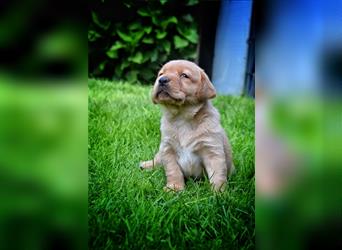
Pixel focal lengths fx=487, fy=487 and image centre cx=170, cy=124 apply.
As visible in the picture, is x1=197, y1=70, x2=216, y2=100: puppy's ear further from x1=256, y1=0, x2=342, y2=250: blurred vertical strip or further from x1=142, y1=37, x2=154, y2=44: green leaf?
x1=256, y1=0, x2=342, y2=250: blurred vertical strip

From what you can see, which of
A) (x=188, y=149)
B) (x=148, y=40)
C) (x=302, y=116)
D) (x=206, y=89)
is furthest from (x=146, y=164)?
(x=302, y=116)

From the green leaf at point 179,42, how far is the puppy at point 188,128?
10 cm

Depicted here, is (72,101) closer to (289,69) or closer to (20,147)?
(20,147)

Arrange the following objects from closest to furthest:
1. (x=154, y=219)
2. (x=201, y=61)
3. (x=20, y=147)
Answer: (x=20, y=147) < (x=154, y=219) < (x=201, y=61)

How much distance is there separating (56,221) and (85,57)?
0.90ft

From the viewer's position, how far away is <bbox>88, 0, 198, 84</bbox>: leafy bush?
1103 millimetres

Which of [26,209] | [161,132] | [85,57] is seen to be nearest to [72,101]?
[85,57]

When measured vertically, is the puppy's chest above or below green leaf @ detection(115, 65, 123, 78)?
below

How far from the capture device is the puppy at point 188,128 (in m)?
1.18

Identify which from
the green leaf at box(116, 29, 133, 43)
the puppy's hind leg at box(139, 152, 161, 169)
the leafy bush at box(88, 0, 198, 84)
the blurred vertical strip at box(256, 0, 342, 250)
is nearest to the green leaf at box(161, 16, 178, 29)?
the leafy bush at box(88, 0, 198, 84)

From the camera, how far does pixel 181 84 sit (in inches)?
46.9

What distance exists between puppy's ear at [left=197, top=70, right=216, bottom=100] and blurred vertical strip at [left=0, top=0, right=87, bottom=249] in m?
0.44

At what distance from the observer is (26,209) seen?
2.60 feet

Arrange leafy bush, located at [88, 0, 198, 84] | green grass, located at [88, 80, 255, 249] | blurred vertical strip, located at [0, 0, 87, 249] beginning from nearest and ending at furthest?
blurred vertical strip, located at [0, 0, 87, 249] < green grass, located at [88, 80, 255, 249] < leafy bush, located at [88, 0, 198, 84]
